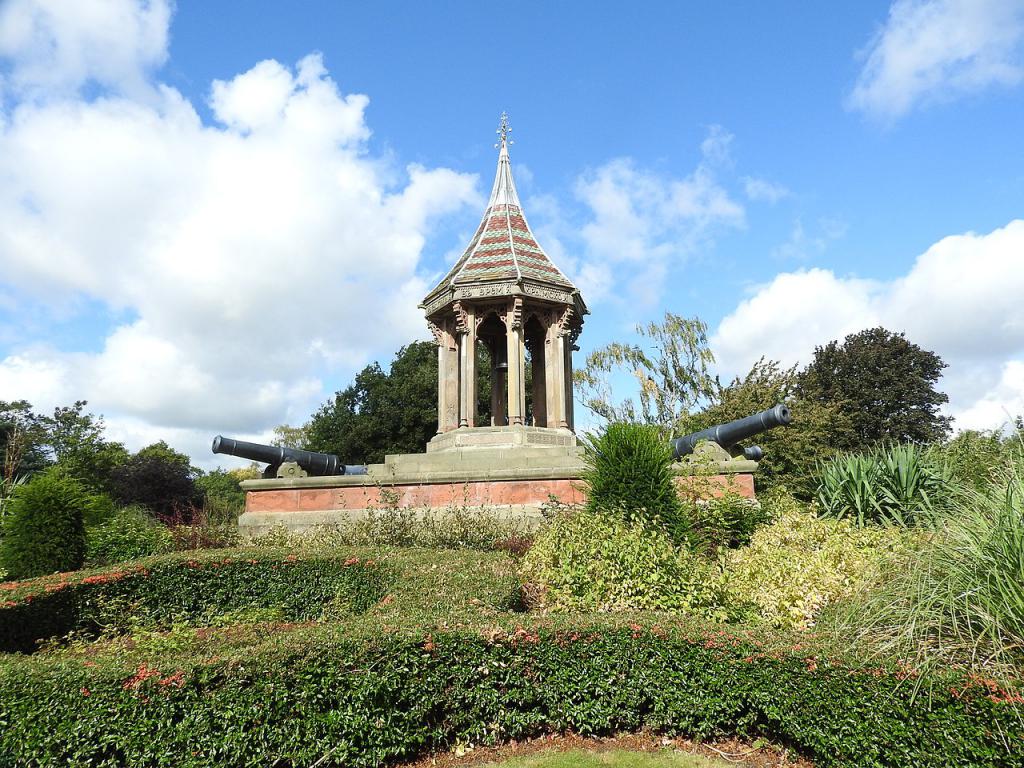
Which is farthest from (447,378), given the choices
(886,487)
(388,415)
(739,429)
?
(388,415)

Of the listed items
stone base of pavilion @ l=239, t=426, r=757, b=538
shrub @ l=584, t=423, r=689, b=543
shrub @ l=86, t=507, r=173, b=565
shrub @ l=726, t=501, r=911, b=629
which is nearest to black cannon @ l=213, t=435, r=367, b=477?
stone base of pavilion @ l=239, t=426, r=757, b=538

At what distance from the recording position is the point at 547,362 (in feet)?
46.4

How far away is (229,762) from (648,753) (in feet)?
9.20

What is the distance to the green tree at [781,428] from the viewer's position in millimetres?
20016

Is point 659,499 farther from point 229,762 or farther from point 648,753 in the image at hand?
point 229,762

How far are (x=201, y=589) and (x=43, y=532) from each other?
3.65 metres

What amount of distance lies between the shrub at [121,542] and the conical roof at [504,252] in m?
7.43

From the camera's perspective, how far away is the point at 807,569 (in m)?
6.14

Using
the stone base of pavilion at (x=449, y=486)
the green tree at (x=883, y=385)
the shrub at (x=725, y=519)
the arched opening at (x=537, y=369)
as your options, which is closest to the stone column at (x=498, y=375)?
the arched opening at (x=537, y=369)

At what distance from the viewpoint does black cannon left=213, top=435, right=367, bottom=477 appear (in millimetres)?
12328

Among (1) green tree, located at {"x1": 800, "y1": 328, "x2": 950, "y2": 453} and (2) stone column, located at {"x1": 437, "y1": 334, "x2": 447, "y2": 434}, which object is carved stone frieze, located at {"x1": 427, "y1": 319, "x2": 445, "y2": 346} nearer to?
(2) stone column, located at {"x1": 437, "y1": 334, "x2": 447, "y2": 434}

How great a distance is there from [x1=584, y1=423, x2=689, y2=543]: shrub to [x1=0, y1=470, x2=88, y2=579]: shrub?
794 centimetres

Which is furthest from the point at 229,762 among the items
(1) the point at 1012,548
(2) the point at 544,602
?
(1) the point at 1012,548

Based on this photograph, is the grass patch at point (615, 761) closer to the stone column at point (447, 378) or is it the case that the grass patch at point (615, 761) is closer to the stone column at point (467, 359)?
the stone column at point (467, 359)
